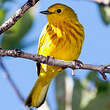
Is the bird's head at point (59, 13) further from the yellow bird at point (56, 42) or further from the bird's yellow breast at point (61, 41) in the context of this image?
the bird's yellow breast at point (61, 41)

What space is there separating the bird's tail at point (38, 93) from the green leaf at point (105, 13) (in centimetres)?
176

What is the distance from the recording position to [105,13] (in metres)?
3.40

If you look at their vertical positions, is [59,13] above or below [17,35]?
above

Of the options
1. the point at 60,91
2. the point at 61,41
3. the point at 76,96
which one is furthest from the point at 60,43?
the point at 76,96

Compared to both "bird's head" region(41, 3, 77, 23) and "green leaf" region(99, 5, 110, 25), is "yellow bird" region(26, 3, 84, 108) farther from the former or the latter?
"green leaf" region(99, 5, 110, 25)

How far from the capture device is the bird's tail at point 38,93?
13.8 ft

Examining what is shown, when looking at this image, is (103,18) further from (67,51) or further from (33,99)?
(33,99)

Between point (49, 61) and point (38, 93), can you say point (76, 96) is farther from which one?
point (38, 93)

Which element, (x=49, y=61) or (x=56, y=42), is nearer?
(x=49, y=61)

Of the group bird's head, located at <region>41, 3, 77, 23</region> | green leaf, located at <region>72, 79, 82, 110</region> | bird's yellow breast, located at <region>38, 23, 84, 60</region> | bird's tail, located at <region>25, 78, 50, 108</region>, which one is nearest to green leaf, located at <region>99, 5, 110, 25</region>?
bird's yellow breast, located at <region>38, 23, 84, 60</region>

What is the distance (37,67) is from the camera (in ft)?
14.3

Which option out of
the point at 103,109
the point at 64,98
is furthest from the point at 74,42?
the point at 103,109

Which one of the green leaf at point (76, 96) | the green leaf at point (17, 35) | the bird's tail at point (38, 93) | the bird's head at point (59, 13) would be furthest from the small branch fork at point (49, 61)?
the bird's tail at point (38, 93)

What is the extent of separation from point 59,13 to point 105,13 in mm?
1122
